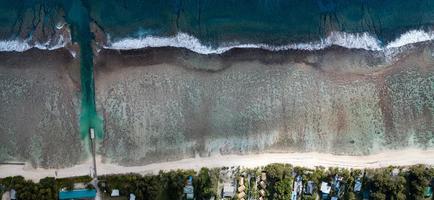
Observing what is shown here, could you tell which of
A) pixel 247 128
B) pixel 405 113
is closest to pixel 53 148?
pixel 247 128

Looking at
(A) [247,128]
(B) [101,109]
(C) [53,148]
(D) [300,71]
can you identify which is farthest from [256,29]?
(C) [53,148]

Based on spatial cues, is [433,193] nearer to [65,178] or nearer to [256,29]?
[256,29]

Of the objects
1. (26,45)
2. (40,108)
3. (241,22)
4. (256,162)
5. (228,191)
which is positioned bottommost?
(228,191)

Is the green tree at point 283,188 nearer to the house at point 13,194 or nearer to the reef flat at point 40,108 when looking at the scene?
the reef flat at point 40,108

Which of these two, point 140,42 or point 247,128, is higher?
point 140,42

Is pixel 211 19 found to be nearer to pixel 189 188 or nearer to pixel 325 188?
pixel 189 188

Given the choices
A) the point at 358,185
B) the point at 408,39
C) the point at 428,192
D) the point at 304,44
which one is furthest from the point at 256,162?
the point at 408,39

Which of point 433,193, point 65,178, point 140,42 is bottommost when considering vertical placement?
point 433,193
